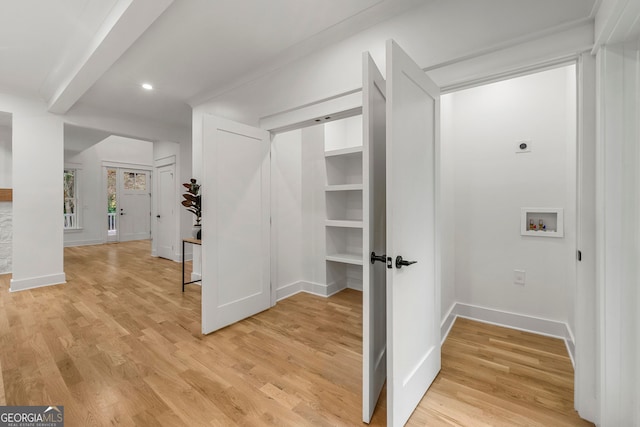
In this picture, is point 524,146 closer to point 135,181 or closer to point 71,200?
point 135,181

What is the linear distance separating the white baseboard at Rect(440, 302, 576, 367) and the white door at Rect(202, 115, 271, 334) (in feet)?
6.08

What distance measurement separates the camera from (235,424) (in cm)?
150

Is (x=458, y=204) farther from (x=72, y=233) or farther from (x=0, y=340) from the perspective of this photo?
(x=72, y=233)

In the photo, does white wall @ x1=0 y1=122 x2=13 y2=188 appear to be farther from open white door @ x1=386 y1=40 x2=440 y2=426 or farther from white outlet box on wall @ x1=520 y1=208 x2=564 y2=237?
white outlet box on wall @ x1=520 y1=208 x2=564 y2=237

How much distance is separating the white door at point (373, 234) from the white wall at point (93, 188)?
29.1 ft

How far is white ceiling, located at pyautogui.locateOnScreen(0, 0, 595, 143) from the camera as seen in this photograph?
2.04 meters

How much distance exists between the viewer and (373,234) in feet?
5.10

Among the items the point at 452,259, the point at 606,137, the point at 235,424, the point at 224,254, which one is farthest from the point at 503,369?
the point at 224,254

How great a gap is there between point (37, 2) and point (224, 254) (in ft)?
7.64

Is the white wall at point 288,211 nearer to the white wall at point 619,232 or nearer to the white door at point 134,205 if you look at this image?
the white wall at point 619,232

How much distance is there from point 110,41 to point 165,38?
41cm

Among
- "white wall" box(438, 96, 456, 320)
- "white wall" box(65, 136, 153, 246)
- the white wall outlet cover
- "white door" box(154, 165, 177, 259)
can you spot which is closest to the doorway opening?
"white wall" box(65, 136, 153, 246)

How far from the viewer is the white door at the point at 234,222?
2.52 meters

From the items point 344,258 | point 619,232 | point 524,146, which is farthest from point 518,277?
point 344,258
